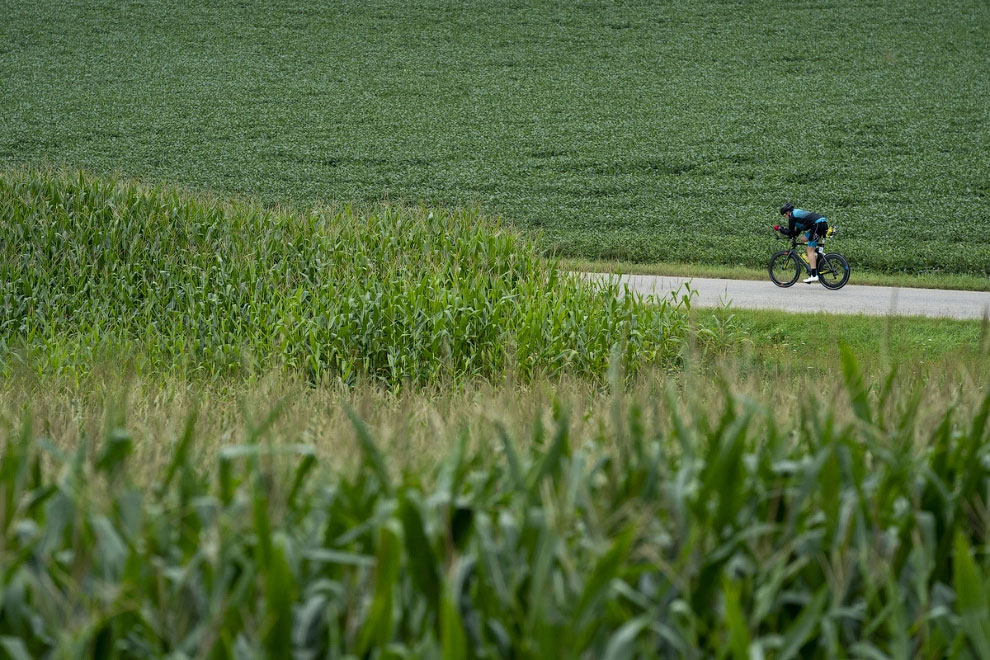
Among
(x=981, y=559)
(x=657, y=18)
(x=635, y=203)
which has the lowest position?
(x=635, y=203)

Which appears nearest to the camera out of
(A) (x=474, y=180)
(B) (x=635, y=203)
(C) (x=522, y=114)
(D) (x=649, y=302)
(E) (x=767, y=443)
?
(E) (x=767, y=443)

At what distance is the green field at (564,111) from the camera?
22672mm

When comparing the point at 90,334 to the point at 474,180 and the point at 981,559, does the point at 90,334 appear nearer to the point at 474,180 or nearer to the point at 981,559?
the point at 981,559

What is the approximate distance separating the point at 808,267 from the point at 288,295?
8666 millimetres

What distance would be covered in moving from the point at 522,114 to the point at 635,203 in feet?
32.3

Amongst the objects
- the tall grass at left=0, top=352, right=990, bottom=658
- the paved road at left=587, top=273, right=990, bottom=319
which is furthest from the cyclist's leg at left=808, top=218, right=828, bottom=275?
the tall grass at left=0, top=352, right=990, bottom=658

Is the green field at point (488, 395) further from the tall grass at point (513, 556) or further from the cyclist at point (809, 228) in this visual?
the cyclist at point (809, 228)

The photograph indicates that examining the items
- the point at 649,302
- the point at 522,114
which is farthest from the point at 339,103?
the point at 649,302

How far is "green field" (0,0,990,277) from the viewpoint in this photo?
22.7 m

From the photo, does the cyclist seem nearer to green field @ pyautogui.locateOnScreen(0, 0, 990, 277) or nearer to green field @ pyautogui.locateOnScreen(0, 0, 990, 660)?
green field @ pyautogui.locateOnScreen(0, 0, 990, 660)

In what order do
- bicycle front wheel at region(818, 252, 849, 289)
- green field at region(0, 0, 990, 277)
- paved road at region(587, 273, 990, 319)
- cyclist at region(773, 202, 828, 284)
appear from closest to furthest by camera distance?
paved road at region(587, 273, 990, 319) → cyclist at region(773, 202, 828, 284) → bicycle front wheel at region(818, 252, 849, 289) → green field at region(0, 0, 990, 277)

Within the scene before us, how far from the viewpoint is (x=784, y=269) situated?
1523 cm

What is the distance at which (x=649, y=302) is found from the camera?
9398 mm

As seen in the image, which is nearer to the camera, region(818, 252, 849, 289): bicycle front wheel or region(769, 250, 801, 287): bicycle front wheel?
region(818, 252, 849, 289): bicycle front wheel
